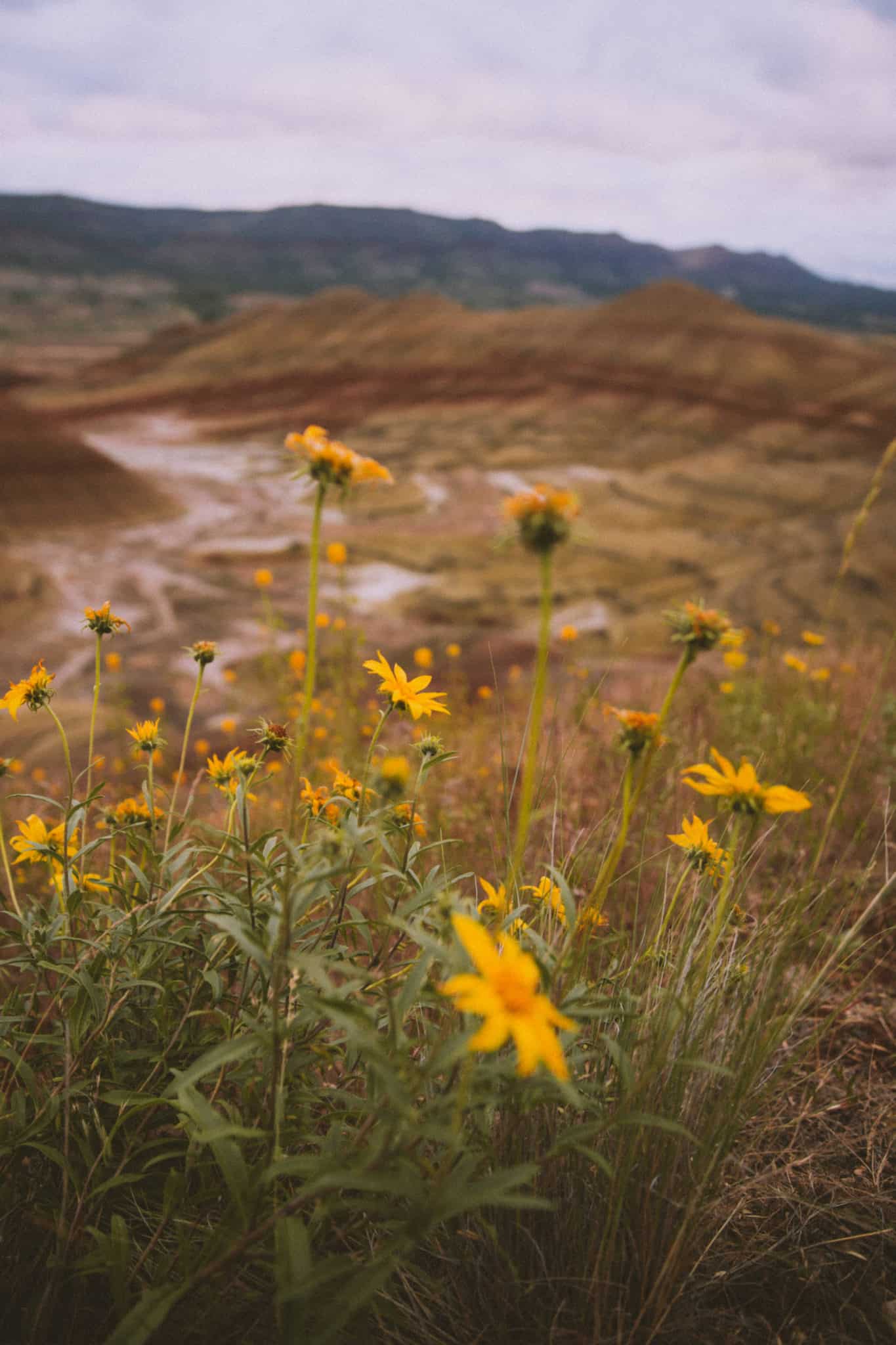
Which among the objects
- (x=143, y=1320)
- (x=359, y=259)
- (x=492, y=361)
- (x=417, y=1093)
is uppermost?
(x=359, y=259)

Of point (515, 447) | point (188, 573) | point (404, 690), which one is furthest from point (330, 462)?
point (515, 447)

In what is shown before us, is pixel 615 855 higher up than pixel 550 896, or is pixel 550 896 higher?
pixel 615 855

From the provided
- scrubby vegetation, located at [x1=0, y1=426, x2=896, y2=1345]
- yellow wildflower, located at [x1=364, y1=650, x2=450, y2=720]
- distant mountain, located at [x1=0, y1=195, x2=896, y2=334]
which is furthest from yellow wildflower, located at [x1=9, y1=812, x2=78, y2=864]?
distant mountain, located at [x1=0, y1=195, x2=896, y2=334]

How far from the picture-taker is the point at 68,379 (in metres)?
11.6

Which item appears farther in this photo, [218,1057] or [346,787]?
[346,787]

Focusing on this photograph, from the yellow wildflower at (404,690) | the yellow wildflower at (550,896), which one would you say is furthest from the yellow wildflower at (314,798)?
the yellow wildflower at (550,896)

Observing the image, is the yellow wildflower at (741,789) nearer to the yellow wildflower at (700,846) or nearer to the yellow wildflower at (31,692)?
the yellow wildflower at (700,846)

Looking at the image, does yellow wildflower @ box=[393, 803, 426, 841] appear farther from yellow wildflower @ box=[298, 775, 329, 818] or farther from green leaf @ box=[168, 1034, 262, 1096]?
green leaf @ box=[168, 1034, 262, 1096]

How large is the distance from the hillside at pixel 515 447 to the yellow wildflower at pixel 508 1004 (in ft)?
1.12

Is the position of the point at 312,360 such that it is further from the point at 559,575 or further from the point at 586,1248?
the point at 586,1248

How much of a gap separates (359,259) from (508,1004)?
3236 centimetres

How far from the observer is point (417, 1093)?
2.84 ft

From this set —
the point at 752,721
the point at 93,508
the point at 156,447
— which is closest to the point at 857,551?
the point at 752,721

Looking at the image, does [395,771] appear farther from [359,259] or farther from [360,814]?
[359,259]
